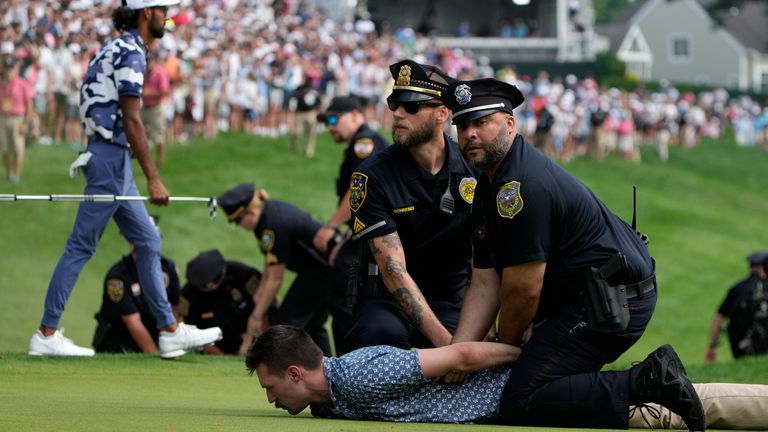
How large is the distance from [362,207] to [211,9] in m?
28.6

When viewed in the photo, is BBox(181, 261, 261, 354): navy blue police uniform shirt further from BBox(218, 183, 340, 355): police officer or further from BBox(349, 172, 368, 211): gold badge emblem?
BBox(349, 172, 368, 211): gold badge emblem

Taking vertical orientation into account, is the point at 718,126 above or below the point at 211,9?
below

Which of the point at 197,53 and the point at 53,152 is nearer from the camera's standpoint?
the point at 53,152

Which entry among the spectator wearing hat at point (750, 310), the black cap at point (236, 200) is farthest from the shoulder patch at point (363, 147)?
the spectator wearing hat at point (750, 310)

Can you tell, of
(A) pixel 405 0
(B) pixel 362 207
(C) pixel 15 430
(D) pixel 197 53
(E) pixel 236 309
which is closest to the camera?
(C) pixel 15 430

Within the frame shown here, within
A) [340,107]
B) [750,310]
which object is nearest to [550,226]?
[340,107]

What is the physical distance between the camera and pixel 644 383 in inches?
243

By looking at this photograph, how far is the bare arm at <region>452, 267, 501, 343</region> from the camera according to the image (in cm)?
670

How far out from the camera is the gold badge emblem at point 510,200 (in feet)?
20.1

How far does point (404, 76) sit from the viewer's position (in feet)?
24.3

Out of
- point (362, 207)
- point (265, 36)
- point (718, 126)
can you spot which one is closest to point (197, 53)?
point (265, 36)

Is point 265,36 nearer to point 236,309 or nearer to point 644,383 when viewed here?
point 236,309

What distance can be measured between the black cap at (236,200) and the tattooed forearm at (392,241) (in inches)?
168

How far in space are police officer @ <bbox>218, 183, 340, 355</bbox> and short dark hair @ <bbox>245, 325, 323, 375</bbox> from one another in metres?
4.72
